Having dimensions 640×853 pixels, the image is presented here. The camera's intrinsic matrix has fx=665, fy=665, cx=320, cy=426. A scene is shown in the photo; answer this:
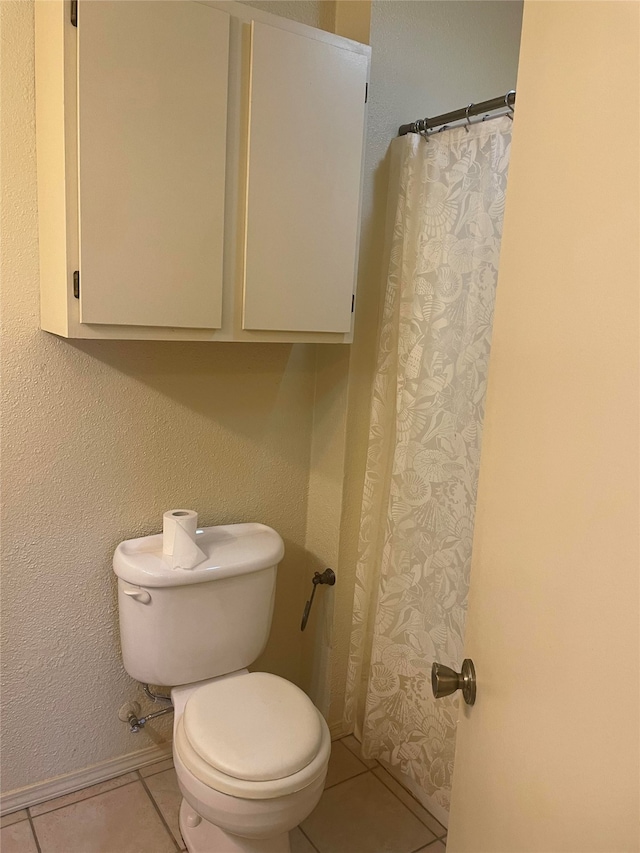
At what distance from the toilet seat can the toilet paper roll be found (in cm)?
32

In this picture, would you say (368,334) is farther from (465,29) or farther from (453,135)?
(465,29)

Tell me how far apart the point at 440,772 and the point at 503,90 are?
2.03 metres

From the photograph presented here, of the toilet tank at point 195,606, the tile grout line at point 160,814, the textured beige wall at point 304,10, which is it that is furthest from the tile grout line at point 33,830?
the textured beige wall at point 304,10

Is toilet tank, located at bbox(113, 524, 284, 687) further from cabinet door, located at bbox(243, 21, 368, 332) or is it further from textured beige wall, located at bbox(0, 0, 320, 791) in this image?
cabinet door, located at bbox(243, 21, 368, 332)

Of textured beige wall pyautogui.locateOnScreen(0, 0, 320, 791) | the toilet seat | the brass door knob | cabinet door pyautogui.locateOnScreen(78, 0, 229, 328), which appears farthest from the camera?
textured beige wall pyautogui.locateOnScreen(0, 0, 320, 791)

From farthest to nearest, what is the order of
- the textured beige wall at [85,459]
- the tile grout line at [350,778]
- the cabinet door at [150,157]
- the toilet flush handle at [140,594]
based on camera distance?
the tile grout line at [350,778], the toilet flush handle at [140,594], the textured beige wall at [85,459], the cabinet door at [150,157]

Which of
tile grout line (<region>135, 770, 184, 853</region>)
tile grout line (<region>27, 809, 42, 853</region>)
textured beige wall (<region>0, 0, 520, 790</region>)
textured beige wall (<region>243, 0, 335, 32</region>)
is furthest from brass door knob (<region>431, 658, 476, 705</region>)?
textured beige wall (<region>243, 0, 335, 32</region>)

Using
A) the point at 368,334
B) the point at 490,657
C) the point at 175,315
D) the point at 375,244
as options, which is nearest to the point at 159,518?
the point at 175,315

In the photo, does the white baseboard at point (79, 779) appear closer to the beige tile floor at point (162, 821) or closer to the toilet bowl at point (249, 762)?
the beige tile floor at point (162, 821)

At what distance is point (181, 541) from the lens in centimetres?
170

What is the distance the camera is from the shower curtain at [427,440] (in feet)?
5.31

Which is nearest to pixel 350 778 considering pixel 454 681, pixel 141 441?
pixel 141 441

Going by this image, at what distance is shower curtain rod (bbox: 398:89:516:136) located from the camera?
1470mm

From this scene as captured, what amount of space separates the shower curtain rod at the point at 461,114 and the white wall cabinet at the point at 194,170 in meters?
0.20
